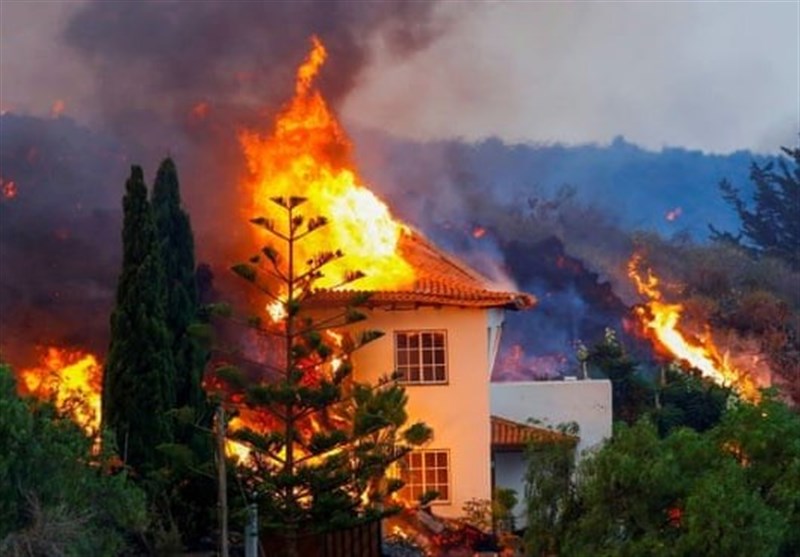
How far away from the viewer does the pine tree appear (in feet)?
44.5

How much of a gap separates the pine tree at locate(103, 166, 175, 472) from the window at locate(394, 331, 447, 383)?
3.92 m

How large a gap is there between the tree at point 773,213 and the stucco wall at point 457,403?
10.5m

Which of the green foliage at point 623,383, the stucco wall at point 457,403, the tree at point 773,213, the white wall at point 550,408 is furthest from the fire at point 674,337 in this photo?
the stucco wall at point 457,403

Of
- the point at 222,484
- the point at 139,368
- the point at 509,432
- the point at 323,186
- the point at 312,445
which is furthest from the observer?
the point at 323,186

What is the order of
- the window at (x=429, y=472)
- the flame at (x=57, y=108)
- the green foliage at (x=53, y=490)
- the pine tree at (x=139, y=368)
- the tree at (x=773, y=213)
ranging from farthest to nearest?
the tree at (x=773, y=213) < the flame at (x=57, y=108) < the window at (x=429, y=472) < the pine tree at (x=139, y=368) < the green foliage at (x=53, y=490)

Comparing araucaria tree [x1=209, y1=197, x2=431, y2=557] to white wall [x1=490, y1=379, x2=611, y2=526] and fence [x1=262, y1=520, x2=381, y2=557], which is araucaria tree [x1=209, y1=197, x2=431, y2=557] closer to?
fence [x1=262, y1=520, x2=381, y2=557]

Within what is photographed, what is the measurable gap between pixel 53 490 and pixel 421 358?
285 inches

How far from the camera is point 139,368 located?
44.7 ft

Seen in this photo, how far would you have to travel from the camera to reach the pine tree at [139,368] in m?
13.6

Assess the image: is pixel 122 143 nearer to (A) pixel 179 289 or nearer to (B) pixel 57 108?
(B) pixel 57 108

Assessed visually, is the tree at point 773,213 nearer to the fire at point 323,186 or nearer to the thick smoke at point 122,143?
the fire at point 323,186

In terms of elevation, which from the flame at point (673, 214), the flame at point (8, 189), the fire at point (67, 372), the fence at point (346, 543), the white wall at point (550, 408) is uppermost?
the flame at point (673, 214)

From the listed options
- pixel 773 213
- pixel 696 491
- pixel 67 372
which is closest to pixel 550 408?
pixel 696 491

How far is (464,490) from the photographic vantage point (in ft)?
55.5
